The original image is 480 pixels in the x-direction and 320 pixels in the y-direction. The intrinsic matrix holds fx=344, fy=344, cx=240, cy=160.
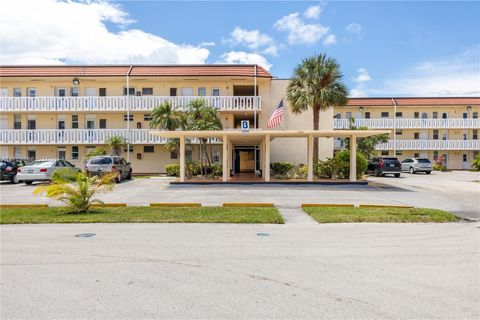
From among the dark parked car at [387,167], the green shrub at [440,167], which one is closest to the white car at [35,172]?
the dark parked car at [387,167]

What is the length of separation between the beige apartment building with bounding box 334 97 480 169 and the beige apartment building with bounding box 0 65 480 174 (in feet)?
47.3

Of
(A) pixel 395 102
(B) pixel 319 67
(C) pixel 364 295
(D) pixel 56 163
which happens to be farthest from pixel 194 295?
(A) pixel 395 102

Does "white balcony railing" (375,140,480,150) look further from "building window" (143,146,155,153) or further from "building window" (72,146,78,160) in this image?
"building window" (72,146,78,160)

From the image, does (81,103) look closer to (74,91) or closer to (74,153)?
(74,91)

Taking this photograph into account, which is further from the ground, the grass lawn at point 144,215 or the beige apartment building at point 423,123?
the beige apartment building at point 423,123

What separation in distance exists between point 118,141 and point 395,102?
33.9 meters

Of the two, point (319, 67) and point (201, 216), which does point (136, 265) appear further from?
point (319, 67)

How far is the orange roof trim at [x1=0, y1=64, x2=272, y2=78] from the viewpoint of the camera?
30.4m

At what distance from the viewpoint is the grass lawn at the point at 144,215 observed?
946 centimetres

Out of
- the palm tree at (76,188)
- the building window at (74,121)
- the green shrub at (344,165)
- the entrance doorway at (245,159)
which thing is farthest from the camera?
the entrance doorway at (245,159)

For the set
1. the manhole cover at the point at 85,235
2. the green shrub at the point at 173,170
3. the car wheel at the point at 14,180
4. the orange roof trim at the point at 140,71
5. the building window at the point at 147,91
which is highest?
the orange roof trim at the point at 140,71

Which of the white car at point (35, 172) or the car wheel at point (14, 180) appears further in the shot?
the car wheel at point (14, 180)

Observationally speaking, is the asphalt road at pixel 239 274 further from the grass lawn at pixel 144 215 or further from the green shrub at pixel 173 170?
the green shrub at pixel 173 170

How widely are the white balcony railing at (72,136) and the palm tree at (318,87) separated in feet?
29.2
